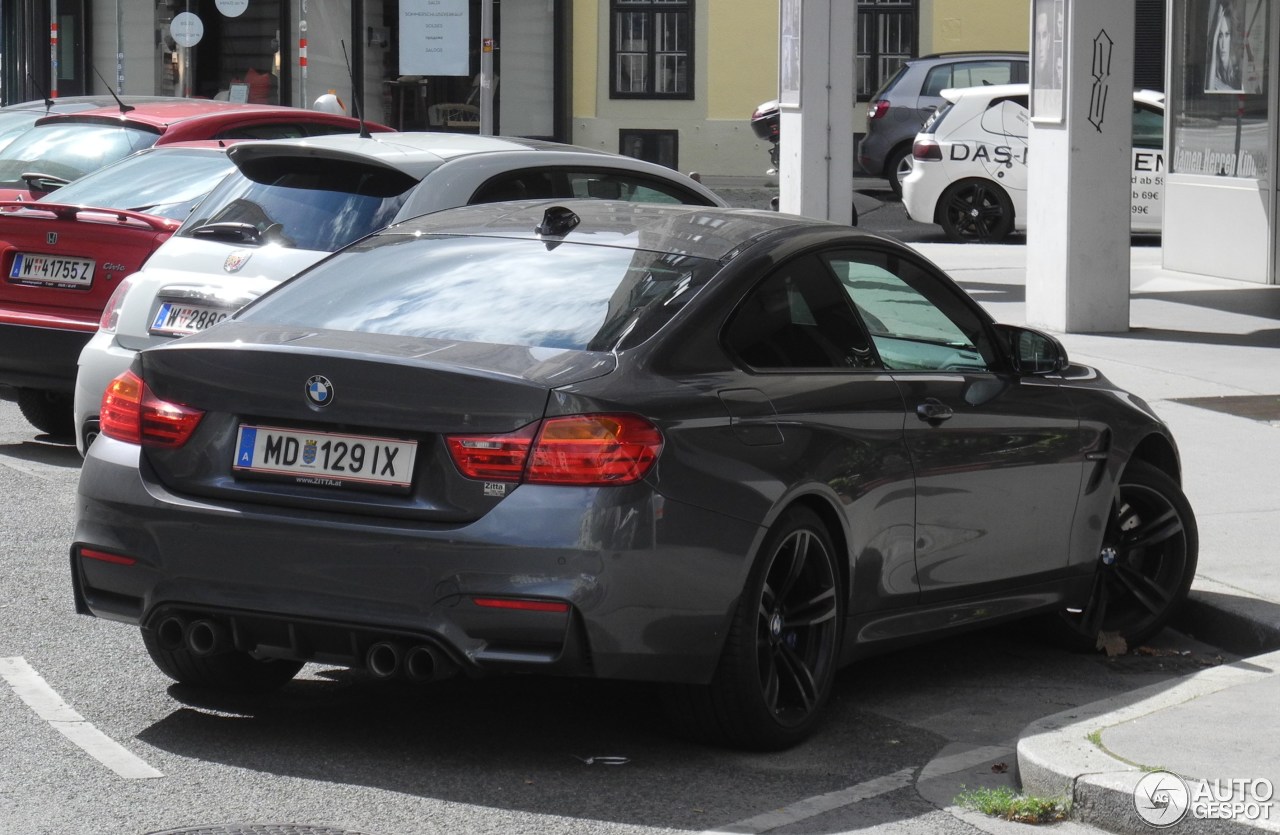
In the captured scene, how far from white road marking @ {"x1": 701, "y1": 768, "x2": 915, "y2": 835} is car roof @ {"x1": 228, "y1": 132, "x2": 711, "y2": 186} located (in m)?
3.53

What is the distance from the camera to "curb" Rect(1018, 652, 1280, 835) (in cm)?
466

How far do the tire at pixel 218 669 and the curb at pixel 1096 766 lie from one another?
7.01 ft

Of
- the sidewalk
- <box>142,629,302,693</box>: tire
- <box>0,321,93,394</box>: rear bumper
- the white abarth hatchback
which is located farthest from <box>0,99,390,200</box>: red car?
the white abarth hatchback

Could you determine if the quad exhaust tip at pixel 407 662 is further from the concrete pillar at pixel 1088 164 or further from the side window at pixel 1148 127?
the side window at pixel 1148 127

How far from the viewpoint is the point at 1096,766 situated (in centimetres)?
488

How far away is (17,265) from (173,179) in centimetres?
86

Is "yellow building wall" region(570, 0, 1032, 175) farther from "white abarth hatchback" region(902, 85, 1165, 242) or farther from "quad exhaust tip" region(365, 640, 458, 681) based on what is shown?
"quad exhaust tip" region(365, 640, 458, 681)

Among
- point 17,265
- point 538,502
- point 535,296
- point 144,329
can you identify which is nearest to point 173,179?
point 17,265

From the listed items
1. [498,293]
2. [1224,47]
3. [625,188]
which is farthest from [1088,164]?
[498,293]

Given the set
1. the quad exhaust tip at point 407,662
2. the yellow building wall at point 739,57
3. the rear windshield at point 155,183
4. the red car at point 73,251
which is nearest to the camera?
the quad exhaust tip at point 407,662

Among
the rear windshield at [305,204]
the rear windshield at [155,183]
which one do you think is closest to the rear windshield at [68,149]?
the rear windshield at [155,183]

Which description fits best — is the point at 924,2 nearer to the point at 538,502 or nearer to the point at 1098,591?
the point at 1098,591

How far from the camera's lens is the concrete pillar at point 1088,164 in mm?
13852

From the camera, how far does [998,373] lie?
6.29 meters
